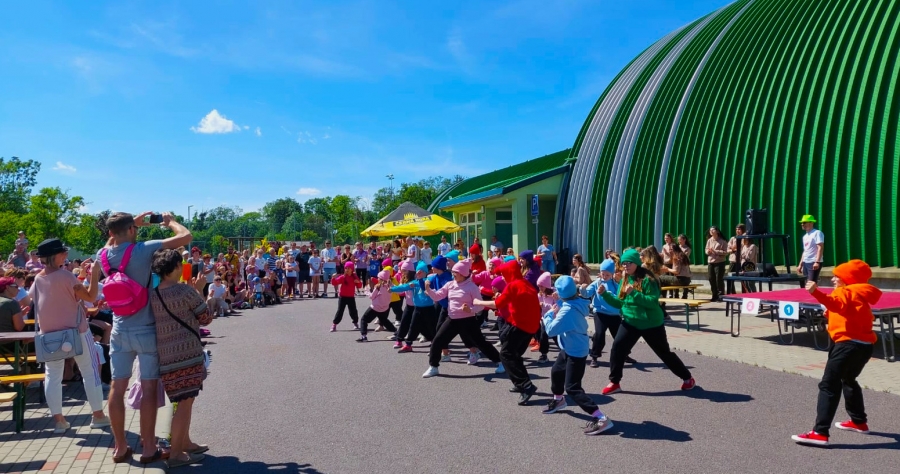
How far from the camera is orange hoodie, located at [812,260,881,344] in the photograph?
17.1 ft

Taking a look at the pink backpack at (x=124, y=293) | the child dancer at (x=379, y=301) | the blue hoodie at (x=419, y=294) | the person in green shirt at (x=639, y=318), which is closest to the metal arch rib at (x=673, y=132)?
the child dancer at (x=379, y=301)

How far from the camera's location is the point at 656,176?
19.4 meters

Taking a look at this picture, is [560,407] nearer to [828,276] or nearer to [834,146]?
[828,276]

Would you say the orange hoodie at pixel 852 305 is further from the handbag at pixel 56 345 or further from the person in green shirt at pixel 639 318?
the handbag at pixel 56 345

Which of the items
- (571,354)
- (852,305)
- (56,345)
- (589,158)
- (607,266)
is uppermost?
(589,158)

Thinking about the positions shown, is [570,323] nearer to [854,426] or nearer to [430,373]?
[854,426]

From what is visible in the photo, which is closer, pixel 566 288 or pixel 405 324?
pixel 566 288

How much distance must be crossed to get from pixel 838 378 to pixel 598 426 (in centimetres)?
204

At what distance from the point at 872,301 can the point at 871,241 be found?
8.99m

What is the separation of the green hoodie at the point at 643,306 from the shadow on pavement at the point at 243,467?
12.5ft

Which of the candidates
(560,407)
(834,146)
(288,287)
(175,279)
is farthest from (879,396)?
(288,287)

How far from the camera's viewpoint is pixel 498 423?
6.08 metres

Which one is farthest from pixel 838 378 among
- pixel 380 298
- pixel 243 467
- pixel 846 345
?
pixel 380 298

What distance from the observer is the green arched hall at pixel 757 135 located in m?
13.0
